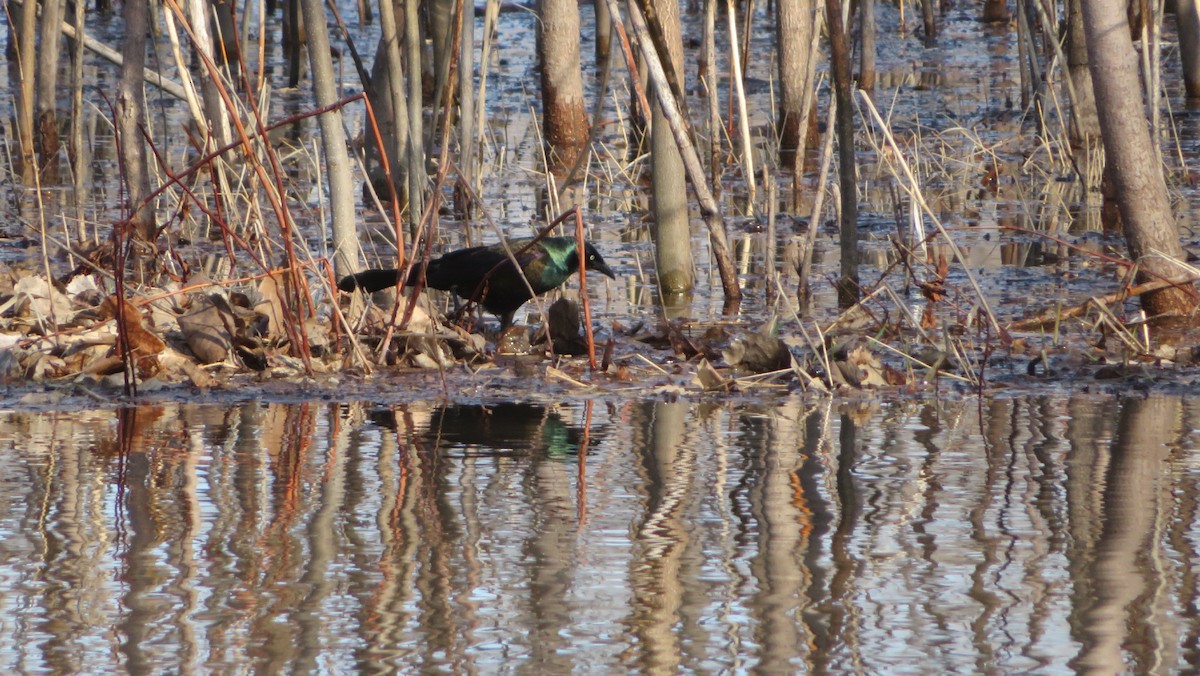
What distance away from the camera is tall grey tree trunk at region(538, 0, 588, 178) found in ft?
37.2

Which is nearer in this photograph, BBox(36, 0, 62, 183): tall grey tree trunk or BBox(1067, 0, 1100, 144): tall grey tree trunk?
BBox(1067, 0, 1100, 144): tall grey tree trunk

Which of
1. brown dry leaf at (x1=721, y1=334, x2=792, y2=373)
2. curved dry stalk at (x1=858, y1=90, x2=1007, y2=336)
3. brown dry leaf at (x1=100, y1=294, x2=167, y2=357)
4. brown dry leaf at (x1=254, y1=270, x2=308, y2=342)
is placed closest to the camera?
curved dry stalk at (x1=858, y1=90, x2=1007, y2=336)

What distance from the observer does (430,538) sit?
321 cm

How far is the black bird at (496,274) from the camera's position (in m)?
5.57

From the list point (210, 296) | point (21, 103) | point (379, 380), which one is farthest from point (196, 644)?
point (21, 103)

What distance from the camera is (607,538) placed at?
321cm

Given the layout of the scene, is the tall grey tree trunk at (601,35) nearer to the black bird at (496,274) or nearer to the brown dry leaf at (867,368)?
the black bird at (496,274)

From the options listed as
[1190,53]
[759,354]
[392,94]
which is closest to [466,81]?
[392,94]

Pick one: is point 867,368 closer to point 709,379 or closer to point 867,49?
point 709,379

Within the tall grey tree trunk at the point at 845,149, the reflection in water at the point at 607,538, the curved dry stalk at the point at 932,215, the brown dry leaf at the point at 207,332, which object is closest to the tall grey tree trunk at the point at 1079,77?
the tall grey tree trunk at the point at 845,149

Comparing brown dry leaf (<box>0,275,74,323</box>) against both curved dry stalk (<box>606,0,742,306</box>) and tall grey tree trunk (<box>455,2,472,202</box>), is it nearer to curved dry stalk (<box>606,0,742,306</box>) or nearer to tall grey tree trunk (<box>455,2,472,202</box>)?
tall grey tree trunk (<box>455,2,472,202</box>)

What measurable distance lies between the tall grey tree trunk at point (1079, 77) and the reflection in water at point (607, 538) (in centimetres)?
459

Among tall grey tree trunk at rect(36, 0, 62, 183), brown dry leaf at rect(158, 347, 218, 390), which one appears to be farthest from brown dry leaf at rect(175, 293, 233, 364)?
tall grey tree trunk at rect(36, 0, 62, 183)

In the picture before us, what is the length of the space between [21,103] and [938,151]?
6162 millimetres
